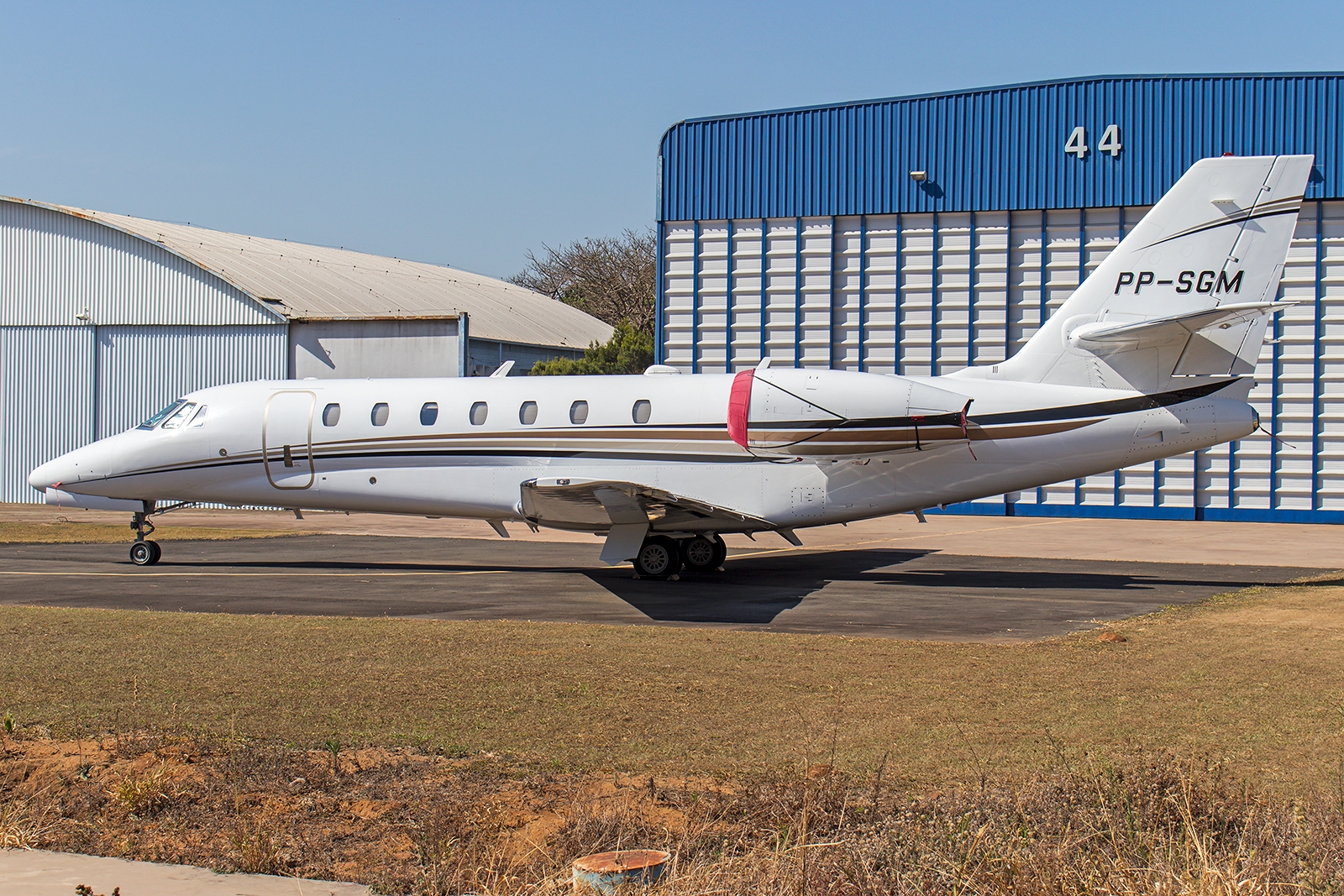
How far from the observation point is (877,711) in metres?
8.67

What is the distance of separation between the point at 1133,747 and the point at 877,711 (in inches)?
71.6

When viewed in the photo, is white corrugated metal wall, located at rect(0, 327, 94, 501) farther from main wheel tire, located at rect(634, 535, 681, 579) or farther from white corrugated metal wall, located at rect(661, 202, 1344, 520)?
main wheel tire, located at rect(634, 535, 681, 579)

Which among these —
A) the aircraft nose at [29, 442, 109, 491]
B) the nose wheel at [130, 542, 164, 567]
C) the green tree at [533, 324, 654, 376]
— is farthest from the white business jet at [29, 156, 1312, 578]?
the green tree at [533, 324, 654, 376]

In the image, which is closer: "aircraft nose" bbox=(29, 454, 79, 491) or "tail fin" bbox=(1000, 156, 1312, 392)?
"tail fin" bbox=(1000, 156, 1312, 392)

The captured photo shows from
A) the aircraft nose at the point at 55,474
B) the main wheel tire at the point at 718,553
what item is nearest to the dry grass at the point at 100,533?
the aircraft nose at the point at 55,474

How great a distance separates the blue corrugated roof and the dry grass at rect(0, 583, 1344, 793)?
802 inches

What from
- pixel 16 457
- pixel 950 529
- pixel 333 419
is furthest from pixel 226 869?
pixel 16 457

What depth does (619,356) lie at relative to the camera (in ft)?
182

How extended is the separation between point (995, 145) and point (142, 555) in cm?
2307

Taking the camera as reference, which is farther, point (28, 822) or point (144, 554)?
point (144, 554)

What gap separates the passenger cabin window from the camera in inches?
793

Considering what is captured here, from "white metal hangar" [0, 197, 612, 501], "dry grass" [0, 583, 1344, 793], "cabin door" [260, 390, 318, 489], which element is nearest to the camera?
"dry grass" [0, 583, 1344, 793]

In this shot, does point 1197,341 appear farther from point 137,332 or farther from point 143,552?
point 137,332

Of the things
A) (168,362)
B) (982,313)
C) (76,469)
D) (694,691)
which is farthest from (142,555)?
(982,313)
